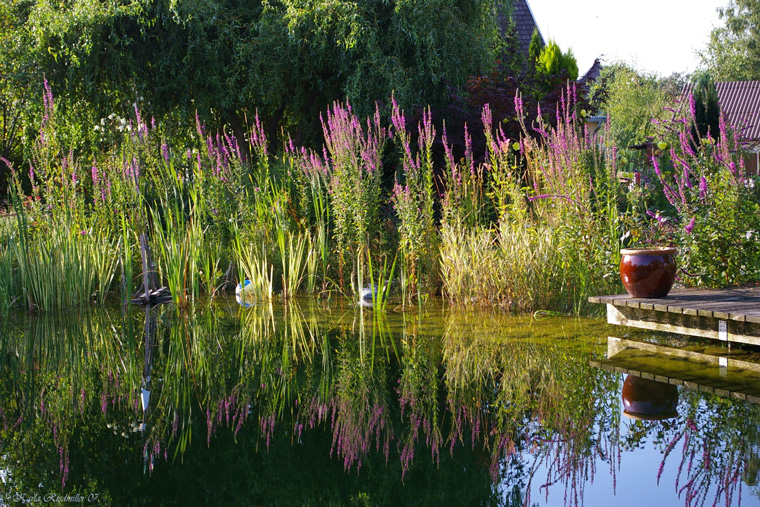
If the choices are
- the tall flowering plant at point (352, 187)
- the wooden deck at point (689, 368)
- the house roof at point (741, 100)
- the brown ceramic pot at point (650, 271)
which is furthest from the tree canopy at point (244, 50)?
the house roof at point (741, 100)

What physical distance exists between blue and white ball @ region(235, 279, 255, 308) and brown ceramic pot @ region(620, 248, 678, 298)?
154 inches

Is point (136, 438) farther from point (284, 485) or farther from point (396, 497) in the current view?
point (396, 497)

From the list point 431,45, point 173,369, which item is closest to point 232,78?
point 431,45

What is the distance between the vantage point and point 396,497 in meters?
2.49

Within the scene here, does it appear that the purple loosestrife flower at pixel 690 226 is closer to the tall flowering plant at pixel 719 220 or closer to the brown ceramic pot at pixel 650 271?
the tall flowering plant at pixel 719 220

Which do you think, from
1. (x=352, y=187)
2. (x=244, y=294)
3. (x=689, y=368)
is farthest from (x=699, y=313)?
(x=244, y=294)

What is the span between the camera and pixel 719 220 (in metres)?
5.28

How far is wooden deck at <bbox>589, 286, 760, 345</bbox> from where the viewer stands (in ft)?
14.3

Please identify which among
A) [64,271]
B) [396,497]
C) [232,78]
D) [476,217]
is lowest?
[396,497]

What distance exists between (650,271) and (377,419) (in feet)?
8.58

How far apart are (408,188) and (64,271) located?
10.9ft

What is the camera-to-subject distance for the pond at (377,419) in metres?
2.58

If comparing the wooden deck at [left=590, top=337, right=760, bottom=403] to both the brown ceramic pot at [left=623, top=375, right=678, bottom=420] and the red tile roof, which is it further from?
the red tile roof

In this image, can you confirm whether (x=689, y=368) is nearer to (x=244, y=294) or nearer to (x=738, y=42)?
(x=244, y=294)
